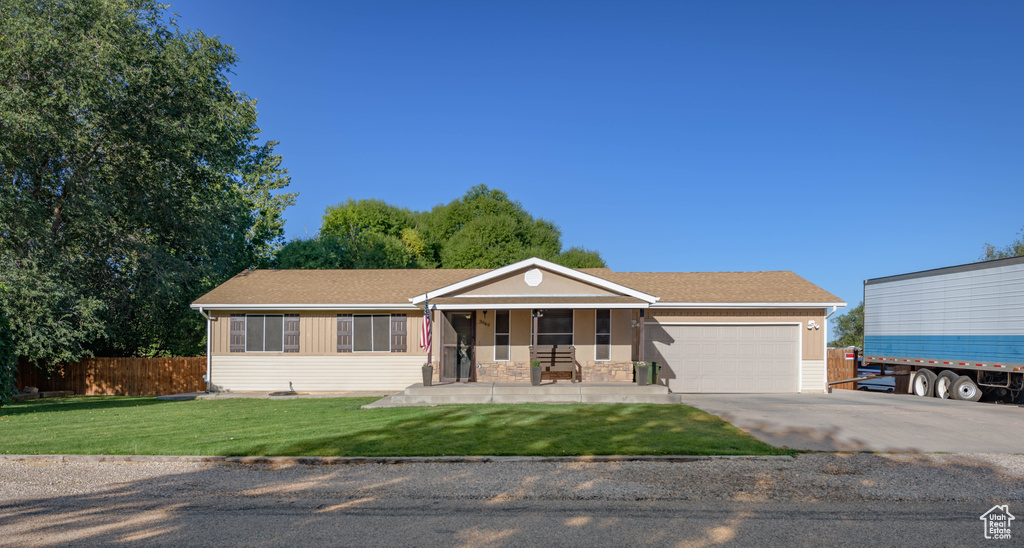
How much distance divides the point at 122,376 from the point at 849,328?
60891mm

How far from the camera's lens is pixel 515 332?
1950 cm

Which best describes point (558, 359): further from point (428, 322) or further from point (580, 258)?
point (580, 258)

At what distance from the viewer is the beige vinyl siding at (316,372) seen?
20.6 m

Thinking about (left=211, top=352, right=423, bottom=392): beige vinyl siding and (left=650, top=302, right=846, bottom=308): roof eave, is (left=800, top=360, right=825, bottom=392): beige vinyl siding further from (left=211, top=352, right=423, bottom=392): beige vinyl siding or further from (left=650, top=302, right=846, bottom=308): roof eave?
(left=211, top=352, right=423, bottom=392): beige vinyl siding

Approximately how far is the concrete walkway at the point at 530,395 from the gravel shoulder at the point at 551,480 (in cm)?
669

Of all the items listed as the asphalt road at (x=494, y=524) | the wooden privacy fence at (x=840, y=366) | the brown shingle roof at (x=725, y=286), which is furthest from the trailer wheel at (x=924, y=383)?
the asphalt road at (x=494, y=524)

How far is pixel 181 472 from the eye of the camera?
8836 millimetres

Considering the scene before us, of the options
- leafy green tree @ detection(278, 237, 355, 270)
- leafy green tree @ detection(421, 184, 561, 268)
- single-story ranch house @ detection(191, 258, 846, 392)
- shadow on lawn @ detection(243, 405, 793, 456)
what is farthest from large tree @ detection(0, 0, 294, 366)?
leafy green tree @ detection(421, 184, 561, 268)

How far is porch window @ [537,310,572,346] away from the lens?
759 inches

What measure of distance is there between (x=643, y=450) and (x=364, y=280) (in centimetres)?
1518

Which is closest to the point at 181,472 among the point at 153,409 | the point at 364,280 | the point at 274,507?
the point at 274,507

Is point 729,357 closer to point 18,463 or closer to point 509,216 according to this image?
point 18,463

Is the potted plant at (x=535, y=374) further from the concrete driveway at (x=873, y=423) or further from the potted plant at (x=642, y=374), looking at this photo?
the concrete driveway at (x=873, y=423)

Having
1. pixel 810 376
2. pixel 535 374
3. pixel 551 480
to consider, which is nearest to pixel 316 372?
pixel 535 374
